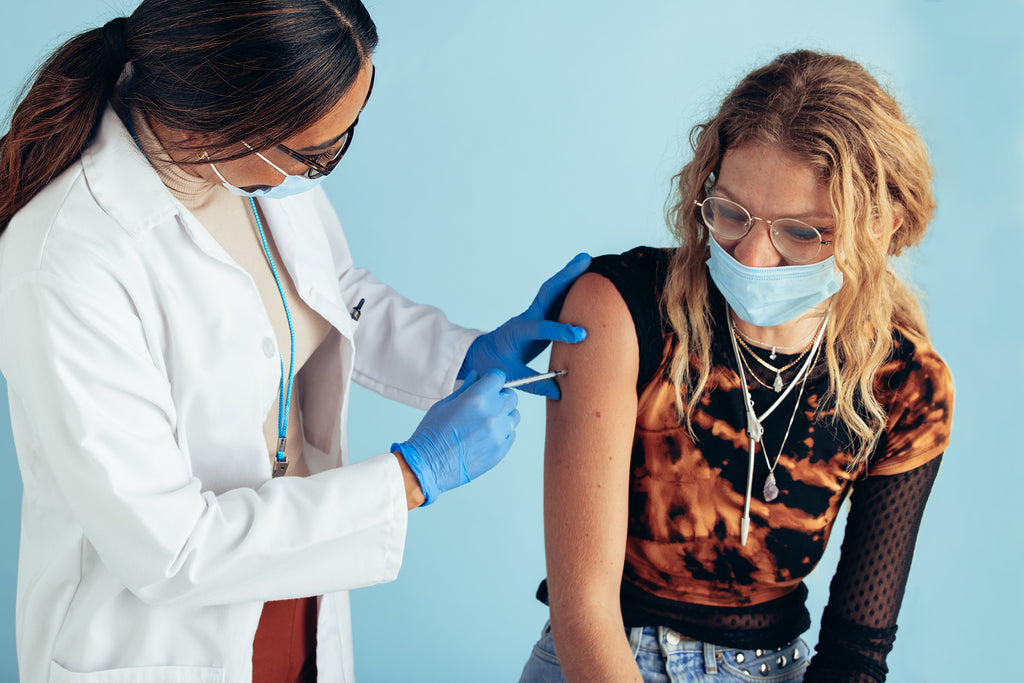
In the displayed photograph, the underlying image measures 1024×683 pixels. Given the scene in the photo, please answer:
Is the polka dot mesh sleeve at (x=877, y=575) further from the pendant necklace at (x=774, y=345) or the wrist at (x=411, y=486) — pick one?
the wrist at (x=411, y=486)

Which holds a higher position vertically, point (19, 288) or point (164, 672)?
point (19, 288)

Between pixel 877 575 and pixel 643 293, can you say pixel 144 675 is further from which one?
pixel 877 575

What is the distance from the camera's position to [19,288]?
112 centimetres

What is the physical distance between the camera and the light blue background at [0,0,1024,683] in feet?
8.21

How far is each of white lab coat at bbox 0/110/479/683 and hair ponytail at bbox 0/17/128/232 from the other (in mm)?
32

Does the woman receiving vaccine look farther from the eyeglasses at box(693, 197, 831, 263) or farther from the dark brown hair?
the dark brown hair

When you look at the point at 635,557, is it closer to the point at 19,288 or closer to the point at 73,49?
the point at 19,288

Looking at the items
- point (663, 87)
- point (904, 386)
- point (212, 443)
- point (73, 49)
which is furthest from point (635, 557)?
point (663, 87)

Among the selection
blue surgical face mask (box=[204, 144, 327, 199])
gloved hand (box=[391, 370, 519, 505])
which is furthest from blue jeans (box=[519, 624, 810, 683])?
blue surgical face mask (box=[204, 144, 327, 199])

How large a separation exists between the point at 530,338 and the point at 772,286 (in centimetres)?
42

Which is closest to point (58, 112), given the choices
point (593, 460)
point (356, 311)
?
point (356, 311)

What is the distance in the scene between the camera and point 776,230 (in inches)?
52.6

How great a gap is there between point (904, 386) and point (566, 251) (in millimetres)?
1298

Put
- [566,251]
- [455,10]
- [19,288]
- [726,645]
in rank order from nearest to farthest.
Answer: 1. [19,288]
2. [726,645]
3. [455,10]
4. [566,251]
